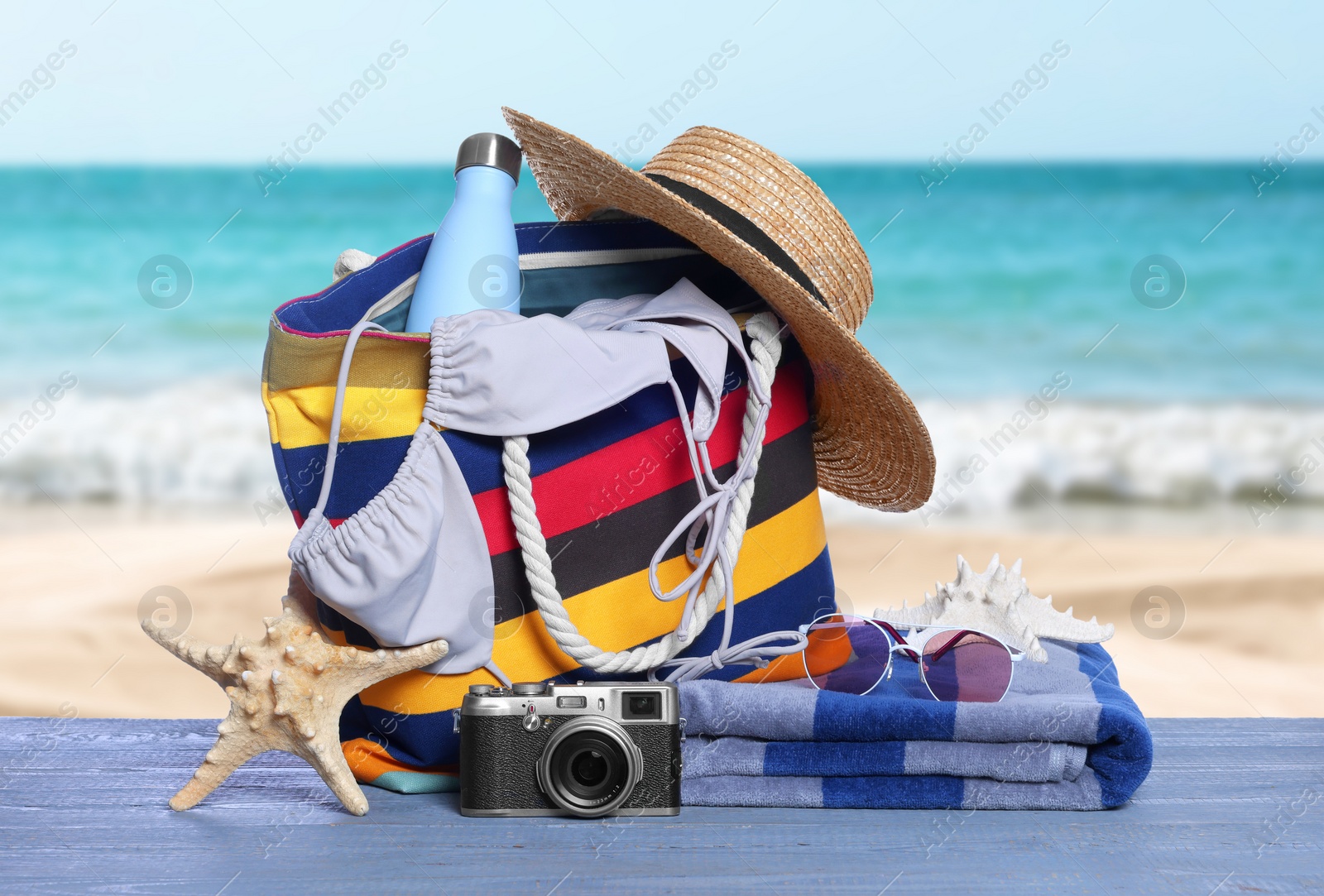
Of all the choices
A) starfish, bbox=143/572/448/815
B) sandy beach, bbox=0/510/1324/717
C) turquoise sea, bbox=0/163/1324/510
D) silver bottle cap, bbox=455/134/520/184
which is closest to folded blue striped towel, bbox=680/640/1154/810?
starfish, bbox=143/572/448/815

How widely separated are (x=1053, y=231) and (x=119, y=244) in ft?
13.4

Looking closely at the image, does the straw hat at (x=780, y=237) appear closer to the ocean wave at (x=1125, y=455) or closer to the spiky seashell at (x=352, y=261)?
the spiky seashell at (x=352, y=261)

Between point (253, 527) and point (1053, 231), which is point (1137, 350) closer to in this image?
point (1053, 231)

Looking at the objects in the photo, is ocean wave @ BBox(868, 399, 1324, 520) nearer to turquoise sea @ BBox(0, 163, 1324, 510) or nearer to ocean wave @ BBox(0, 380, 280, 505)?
turquoise sea @ BBox(0, 163, 1324, 510)

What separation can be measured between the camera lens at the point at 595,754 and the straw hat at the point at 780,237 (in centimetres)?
42

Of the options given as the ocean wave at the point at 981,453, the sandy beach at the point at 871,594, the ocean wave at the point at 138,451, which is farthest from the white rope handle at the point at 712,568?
the ocean wave at the point at 138,451

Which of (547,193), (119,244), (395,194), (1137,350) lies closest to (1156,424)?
(1137,350)

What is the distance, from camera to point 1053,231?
15.1 ft

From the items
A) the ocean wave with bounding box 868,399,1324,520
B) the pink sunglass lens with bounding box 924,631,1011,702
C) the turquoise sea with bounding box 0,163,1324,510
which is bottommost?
the pink sunglass lens with bounding box 924,631,1011,702

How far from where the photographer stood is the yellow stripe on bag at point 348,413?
85 cm

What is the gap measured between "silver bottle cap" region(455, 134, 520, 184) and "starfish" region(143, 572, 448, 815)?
482 millimetres

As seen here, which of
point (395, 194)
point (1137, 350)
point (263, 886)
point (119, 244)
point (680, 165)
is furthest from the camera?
point (395, 194)

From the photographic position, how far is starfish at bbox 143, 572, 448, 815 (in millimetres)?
806

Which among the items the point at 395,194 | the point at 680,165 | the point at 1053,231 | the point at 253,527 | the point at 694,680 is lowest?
the point at 694,680
